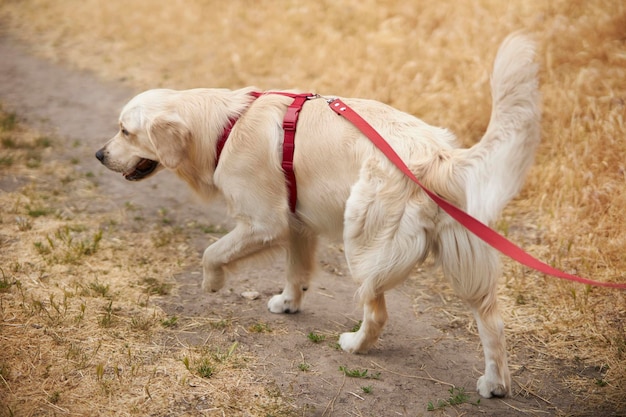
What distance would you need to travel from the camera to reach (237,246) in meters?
3.78

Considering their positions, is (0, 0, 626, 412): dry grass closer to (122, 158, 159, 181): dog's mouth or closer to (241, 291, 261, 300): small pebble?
(241, 291, 261, 300): small pebble

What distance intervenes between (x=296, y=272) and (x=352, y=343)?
2.16 feet

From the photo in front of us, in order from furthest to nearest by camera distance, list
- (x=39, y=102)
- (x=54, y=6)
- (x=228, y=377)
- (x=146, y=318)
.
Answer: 1. (x=54, y=6)
2. (x=39, y=102)
3. (x=146, y=318)
4. (x=228, y=377)

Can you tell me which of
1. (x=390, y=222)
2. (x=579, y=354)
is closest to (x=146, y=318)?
(x=390, y=222)

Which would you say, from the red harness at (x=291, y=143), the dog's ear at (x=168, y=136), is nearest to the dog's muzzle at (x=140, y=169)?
the dog's ear at (x=168, y=136)

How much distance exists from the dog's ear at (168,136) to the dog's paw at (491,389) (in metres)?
2.19

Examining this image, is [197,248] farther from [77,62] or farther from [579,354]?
[77,62]

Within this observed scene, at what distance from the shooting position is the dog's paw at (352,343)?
3.73 metres

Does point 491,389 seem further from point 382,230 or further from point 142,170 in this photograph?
point 142,170

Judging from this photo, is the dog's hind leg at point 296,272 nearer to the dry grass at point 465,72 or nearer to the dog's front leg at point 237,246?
the dog's front leg at point 237,246

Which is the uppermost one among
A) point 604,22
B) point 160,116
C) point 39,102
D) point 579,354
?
point 604,22

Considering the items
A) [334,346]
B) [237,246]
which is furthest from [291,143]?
[334,346]

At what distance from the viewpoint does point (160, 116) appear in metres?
3.79

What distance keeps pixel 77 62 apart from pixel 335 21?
13.5ft
